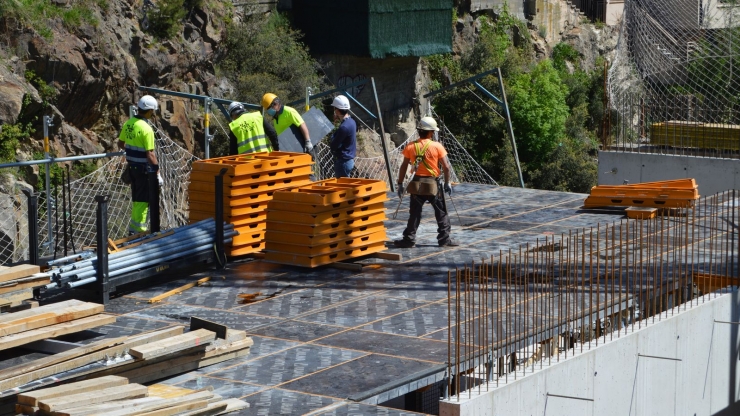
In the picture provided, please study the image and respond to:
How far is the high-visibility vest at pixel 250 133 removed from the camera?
1731 cm

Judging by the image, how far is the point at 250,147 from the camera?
56.9ft

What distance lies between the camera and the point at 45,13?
28.9 metres

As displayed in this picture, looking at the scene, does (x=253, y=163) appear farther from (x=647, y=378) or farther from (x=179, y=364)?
(x=647, y=378)

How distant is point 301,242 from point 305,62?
24655mm

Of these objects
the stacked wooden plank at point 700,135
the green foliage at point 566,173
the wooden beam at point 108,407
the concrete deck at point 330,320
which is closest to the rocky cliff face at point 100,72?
the concrete deck at point 330,320

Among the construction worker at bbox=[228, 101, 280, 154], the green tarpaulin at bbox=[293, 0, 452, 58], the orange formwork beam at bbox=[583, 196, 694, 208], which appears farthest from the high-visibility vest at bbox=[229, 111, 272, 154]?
the green tarpaulin at bbox=[293, 0, 452, 58]

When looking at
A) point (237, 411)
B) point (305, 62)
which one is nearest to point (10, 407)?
point (237, 411)

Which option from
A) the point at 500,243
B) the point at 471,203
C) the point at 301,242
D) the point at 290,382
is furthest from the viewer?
the point at 471,203

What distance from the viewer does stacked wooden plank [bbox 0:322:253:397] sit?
375 inches

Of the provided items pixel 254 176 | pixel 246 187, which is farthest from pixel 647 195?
pixel 246 187

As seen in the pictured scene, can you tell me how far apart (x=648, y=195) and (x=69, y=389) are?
1256 centimetres

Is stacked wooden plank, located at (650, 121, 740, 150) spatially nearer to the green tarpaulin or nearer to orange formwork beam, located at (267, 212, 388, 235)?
orange formwork beam, located at (267, 212, 388, 235)

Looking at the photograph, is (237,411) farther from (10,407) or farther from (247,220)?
(247,220)

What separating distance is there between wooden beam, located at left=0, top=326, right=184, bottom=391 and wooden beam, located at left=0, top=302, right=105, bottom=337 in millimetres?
800
